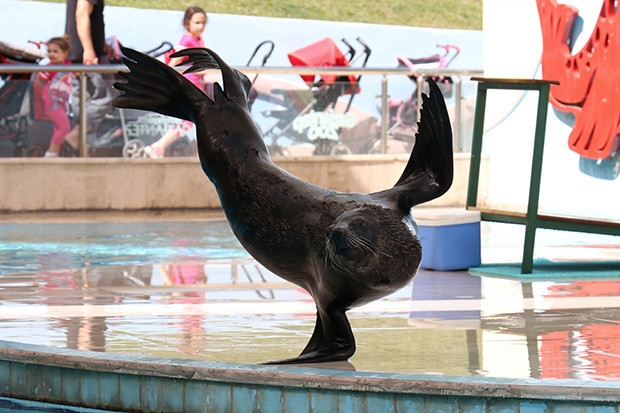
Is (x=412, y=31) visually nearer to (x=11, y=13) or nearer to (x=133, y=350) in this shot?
(x=11, y=13)

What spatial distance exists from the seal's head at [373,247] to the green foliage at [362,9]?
34718 mm

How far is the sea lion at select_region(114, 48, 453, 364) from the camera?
4.73 metres

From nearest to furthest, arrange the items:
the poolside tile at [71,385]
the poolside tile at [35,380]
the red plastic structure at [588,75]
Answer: the poolside tile at [71,385]
the poolside tile at [35,380]
the red plastic structure at [588,75]

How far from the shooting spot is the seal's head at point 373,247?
462cm

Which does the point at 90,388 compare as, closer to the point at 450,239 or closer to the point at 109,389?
the point at 109,389

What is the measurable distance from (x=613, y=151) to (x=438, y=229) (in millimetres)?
3920

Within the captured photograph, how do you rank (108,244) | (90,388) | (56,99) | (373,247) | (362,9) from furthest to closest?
(362,9) < (56,99) < (108,244) < (90,388) < (373,247)

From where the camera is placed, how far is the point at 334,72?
14.7 m

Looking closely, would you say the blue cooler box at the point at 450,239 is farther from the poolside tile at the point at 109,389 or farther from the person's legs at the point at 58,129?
the person's legs at the point at 58,129

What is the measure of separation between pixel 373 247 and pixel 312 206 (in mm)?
407

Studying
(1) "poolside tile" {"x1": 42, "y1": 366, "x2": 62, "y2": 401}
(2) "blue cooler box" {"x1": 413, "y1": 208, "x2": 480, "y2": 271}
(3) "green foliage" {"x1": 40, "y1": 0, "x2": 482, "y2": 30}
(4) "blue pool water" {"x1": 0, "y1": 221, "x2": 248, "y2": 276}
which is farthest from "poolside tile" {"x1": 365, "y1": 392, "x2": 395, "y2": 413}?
(3) "green foliage" {"x1": 40, "y1": 0, "x2": 482, "y2": 30}

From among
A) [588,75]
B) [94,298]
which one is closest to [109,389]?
[94,298]

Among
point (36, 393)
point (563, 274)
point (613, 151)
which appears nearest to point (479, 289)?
point (563, 274)

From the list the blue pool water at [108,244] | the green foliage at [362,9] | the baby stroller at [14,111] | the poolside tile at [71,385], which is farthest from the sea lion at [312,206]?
the green foliage at [362,9]
